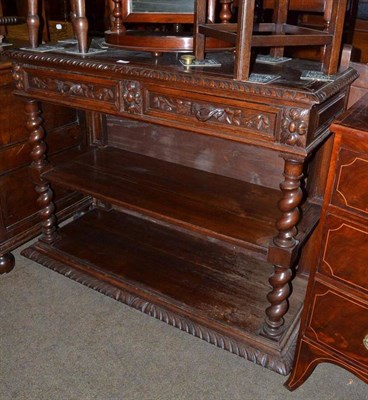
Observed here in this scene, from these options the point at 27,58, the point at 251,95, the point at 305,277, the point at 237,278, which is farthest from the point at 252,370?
the point at 27,58

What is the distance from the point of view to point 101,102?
1.88 metres

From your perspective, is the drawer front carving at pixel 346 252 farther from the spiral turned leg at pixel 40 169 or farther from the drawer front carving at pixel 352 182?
the spiral turned leg at pixel 40 169

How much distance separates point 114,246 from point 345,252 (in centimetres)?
134

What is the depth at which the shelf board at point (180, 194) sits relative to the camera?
72.7 inches

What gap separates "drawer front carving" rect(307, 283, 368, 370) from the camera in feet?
4.88

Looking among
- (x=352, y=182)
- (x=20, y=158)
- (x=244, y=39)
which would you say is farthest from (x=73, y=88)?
(x=352, y=182)

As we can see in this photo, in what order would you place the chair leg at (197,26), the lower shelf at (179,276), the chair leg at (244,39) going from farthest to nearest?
the lower shelf at (179,276) < the chair leg at (197,26) < the chair leg at (244,39)

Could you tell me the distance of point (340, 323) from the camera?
1.54m

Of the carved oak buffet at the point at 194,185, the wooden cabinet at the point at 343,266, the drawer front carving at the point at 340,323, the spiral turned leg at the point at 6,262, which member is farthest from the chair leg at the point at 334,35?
the spiral turned leg at the point at 6,262

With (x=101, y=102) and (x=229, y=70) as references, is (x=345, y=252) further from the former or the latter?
(x=101, y=102)

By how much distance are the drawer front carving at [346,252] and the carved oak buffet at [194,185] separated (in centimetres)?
20

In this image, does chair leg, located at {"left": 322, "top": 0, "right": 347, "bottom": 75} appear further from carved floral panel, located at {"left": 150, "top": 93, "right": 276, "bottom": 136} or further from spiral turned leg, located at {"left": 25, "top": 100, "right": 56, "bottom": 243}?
spiral turned leg, located at {"left": 25, "top": 100, "right": 56, "bottom": 243}

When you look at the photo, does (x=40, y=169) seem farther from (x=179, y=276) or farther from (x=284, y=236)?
(x=284, y=236)

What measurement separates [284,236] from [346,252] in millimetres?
296
